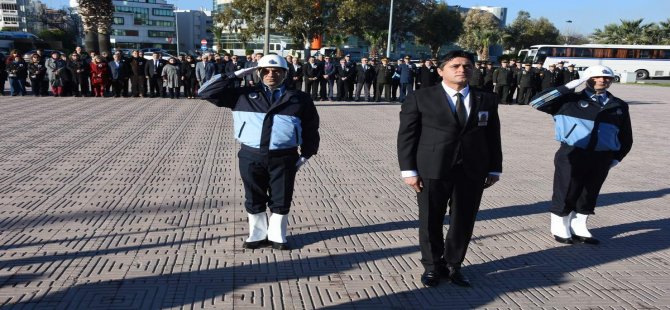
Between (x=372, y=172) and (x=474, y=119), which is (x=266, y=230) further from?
(x=372, y=172)

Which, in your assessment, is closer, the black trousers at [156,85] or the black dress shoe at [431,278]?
the black dress shoe at [431,278]

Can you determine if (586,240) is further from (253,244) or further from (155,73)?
(155,73)

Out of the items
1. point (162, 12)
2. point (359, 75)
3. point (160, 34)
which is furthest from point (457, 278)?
point (162, 12)

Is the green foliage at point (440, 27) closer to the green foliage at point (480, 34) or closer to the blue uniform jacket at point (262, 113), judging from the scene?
the green foliage at point (480, 34)

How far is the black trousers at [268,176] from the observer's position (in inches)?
181

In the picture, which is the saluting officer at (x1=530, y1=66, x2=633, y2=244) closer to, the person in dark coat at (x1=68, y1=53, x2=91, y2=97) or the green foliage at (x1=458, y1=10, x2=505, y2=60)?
the person in dark coat at (x1=68, y1=53, x2=91, y2=97)

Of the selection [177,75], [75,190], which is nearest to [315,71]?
[177,75]

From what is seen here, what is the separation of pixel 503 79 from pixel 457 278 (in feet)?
56.6

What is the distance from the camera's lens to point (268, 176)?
4766 millimetres

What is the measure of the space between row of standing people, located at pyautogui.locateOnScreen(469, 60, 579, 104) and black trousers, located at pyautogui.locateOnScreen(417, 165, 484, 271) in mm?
16579

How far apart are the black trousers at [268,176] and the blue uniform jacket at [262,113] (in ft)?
0.26

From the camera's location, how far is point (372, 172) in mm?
8352

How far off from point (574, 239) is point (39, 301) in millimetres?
4741

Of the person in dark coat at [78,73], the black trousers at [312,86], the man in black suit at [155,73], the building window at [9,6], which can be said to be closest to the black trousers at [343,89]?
the black trousers at [312,86]
